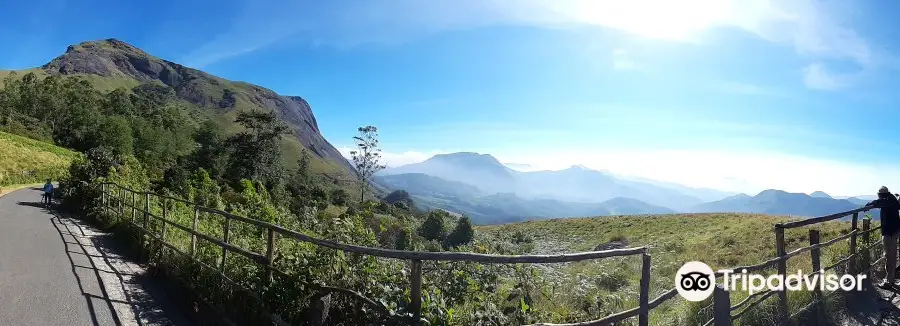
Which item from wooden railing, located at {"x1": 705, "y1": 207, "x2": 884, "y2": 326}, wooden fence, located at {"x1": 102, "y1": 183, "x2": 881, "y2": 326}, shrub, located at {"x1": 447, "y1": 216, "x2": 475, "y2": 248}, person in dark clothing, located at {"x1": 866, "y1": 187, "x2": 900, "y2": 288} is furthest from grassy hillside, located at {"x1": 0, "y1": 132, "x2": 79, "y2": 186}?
person in dark clothing, located at {"x1": 866, "y1": 187, "x2": 900, "y2": 288}

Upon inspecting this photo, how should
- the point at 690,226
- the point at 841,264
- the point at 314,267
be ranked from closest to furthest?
the point at 314,267
the point at 841,264
the point at 690,226

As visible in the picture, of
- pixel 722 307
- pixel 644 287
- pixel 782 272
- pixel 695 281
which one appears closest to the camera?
pixel 644 287

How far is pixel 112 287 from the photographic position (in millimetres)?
7539

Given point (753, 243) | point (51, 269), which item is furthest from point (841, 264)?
point (753, 243)

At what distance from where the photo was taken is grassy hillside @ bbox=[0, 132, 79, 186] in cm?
3781

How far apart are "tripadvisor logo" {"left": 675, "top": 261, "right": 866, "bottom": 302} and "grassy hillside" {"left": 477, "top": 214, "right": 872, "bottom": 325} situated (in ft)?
0.82

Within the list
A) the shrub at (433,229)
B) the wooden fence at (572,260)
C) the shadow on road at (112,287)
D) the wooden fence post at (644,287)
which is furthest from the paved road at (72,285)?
the shrub at (433,229)

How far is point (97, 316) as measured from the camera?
246 inches

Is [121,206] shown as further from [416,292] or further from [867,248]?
[867,248]

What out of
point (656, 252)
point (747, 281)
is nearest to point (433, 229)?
point (656, 252)

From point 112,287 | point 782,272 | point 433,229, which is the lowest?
point 433,229

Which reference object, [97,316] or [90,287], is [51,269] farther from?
[97,316]

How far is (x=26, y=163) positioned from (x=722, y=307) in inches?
2206

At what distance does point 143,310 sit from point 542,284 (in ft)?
18.8
